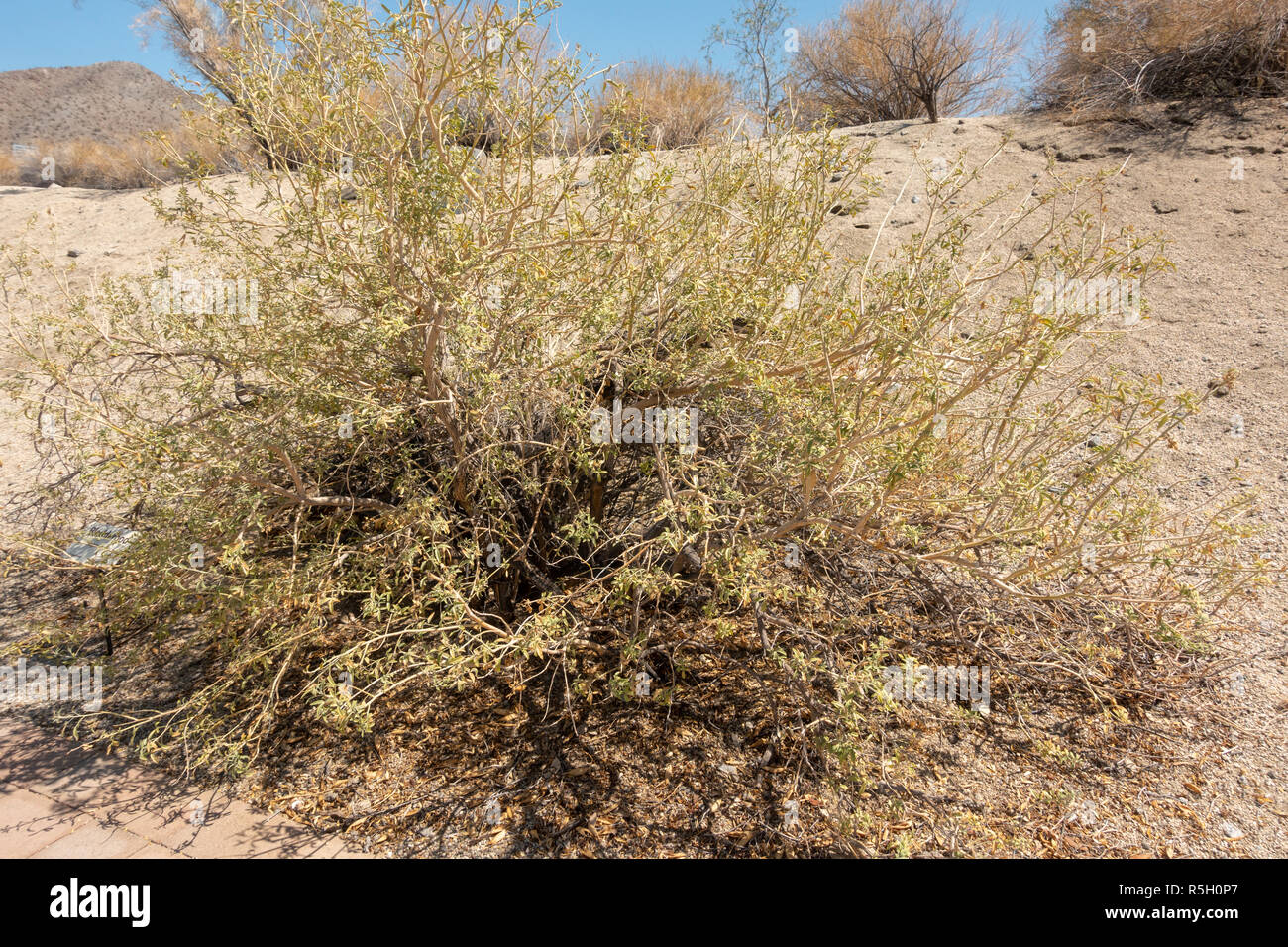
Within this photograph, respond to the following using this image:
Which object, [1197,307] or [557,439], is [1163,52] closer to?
[1197,307]

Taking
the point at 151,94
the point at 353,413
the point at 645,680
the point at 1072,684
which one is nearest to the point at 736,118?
the point at 353,413

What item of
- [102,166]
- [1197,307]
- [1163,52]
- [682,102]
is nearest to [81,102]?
[102,166]

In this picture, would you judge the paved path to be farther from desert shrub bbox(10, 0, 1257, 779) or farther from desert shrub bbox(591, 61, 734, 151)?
desert shrub bbox(591, 61, 734, 151)

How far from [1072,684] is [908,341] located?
2047 millimetres

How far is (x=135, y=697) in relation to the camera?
3822mm

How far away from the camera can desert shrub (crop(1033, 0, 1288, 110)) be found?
816cm

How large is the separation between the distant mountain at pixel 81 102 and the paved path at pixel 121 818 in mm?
23978

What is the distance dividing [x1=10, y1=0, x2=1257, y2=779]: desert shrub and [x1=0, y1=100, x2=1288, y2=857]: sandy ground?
0.49m

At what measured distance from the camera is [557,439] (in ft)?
11.9

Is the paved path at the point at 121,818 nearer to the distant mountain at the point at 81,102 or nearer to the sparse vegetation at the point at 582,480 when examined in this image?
the sparse vegetation at the point at 582,480

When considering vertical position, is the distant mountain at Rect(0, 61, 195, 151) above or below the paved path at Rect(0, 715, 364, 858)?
above

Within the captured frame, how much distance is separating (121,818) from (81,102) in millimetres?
30012

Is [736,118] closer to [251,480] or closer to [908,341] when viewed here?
[908,341]

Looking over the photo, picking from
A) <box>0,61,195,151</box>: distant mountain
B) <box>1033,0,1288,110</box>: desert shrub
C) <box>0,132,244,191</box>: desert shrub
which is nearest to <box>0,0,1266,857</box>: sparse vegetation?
<box>1033,0,1288,110</box>: desert shrub
